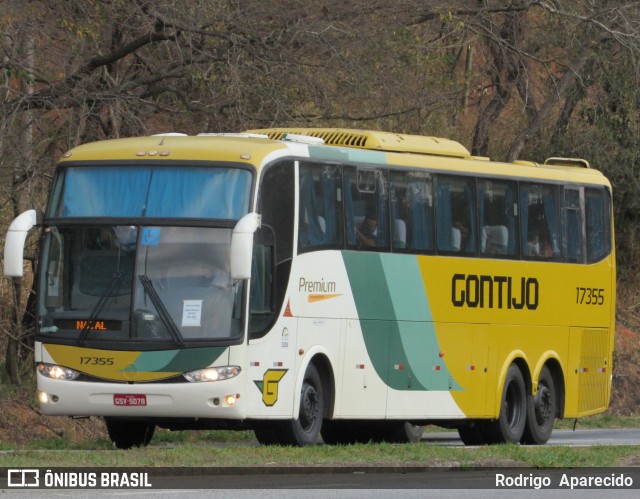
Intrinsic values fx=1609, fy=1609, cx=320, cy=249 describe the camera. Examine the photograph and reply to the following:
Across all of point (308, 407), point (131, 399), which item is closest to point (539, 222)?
point (308, 407)

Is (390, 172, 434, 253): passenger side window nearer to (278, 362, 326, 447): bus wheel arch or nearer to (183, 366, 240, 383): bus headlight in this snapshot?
(278, 362, 326, 447): bus wheel arch

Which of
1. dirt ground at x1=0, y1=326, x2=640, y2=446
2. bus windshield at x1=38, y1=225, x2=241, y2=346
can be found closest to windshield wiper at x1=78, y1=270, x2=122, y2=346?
bus windshield at x1=38, y1=225, x2=241, y2=346

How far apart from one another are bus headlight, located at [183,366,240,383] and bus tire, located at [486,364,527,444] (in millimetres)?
5908

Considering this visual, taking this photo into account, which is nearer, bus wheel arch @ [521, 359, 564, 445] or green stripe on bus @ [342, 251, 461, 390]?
green stripe on bus @ [342, 251, 461, 390]

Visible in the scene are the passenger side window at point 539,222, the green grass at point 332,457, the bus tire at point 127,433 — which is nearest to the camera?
the green grass at point 332,457

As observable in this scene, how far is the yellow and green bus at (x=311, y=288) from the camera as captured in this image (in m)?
16.5

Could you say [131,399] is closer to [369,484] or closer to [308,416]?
[308,416]

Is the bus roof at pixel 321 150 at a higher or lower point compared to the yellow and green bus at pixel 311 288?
higher

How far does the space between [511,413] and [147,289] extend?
7.15 metres

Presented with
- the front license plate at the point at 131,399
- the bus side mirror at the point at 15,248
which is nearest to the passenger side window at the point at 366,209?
the front license plate at the point at 131,399

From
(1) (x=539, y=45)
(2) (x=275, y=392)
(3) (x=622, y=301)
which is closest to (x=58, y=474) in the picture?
(2) (x=275, y=392)

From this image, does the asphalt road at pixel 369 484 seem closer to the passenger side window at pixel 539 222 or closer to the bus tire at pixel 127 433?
the bus tire at pixel 127 433

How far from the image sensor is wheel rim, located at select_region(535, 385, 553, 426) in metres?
22.2

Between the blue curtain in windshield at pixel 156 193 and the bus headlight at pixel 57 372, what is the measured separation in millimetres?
1632
